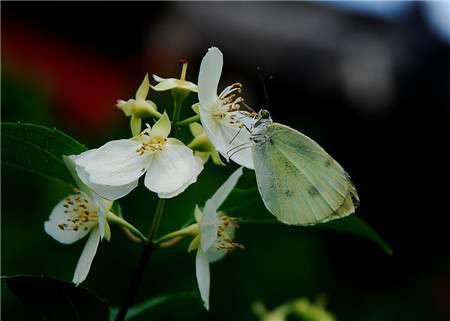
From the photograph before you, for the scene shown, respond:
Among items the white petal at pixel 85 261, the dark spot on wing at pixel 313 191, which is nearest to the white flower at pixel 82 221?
the white petal at pixel 85 261

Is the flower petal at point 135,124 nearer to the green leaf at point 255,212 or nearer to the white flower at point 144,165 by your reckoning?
the white flower at point 144,165

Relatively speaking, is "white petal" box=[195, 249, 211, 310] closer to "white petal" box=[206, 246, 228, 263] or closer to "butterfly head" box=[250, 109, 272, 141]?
"white petal" box=[206, 246, 228, 263]

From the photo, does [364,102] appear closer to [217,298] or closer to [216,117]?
[217,298]

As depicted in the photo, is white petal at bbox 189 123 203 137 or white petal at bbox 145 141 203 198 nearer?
white petal at bbox 145 141 203 198

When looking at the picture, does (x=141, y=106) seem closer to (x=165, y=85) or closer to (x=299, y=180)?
(x=165, y=85)

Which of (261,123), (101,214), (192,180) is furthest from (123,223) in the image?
(261,123)

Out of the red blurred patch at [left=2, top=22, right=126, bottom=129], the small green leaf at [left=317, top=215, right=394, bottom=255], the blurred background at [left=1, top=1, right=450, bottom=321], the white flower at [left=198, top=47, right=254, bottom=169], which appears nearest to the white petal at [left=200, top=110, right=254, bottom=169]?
the white flower at [left=198, top=47, right=254, bottom=169]
